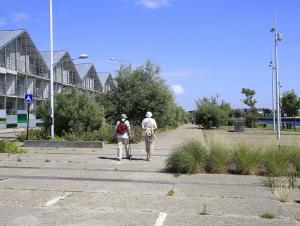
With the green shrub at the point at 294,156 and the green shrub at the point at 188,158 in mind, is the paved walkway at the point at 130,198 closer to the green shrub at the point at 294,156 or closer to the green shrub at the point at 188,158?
the green shrub at the point at 188,158

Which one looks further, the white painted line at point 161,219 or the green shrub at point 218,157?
the green shrub at point 218,157

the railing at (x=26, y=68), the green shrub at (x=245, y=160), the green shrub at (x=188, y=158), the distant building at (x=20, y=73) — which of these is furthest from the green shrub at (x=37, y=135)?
the railing at (x=26, y=68)

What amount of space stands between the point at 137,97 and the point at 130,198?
2461 centimetres

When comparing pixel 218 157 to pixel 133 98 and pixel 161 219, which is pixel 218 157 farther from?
pixel 133 98

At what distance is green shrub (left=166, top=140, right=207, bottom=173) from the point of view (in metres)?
12.9

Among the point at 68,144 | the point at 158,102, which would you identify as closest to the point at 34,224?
the point at 68,144

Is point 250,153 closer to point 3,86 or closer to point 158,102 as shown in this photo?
point 158,102

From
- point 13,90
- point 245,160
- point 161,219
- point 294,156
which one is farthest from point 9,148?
point 13,90

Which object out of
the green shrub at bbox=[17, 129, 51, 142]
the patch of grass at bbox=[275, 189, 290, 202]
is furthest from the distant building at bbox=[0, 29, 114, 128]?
the patch of grass at bbox=[275, 189, 290, 202]

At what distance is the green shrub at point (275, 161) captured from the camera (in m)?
12.4

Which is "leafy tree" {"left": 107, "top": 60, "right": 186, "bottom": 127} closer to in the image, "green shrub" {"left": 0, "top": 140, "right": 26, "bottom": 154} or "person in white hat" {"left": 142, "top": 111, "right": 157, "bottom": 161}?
"green shrub" {"left": 0, "top": 140, "right": 26, "bottom": 154}

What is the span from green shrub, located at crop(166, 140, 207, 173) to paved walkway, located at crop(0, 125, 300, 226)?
41 cm

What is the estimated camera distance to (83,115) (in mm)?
25406

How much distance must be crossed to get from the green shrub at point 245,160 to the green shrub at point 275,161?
21 cm
